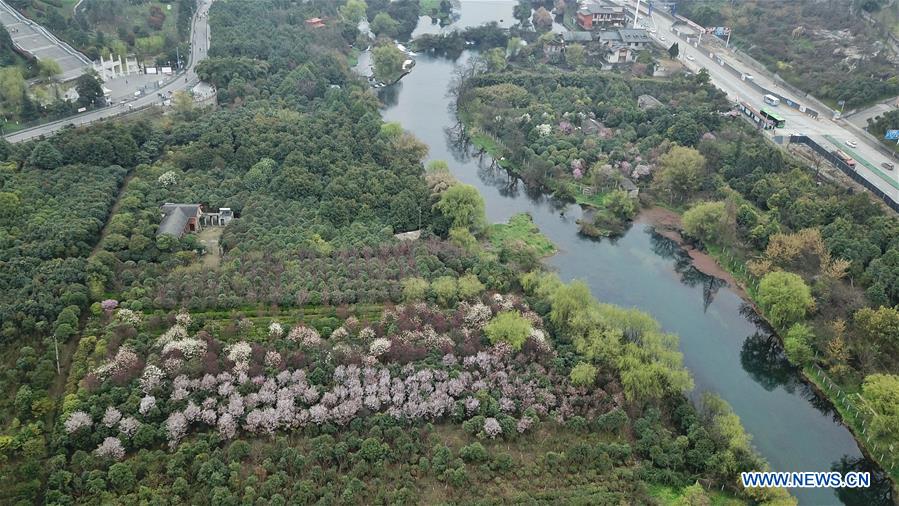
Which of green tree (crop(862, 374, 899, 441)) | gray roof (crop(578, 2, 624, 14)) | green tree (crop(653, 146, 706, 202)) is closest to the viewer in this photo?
green tree (crop(862, 374, 899, 441))

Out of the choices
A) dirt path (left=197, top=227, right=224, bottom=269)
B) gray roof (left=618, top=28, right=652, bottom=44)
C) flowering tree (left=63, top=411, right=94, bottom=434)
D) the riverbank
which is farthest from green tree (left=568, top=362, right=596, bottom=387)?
gray roof (left=618, top=28, right=652, bottom=44)

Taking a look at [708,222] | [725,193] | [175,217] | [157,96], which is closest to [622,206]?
[708,222]

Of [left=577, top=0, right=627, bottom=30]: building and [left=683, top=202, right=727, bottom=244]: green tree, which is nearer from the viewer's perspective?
[left=683, top=202, right=727, bottom=244]: green tree

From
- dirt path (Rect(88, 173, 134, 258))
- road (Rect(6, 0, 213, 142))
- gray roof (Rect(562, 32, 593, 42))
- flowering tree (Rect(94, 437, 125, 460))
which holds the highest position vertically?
gray roof (Rect(562, 32, 593, 42))

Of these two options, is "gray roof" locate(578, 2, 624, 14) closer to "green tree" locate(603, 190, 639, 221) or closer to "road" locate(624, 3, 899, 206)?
"road" locate(624, 3, 899, 206)

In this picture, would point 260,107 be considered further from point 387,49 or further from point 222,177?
point 387,49

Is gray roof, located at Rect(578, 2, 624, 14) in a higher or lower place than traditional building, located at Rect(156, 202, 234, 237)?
higher

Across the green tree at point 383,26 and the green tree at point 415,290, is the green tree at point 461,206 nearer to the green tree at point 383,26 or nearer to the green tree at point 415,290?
the green tree at point 415,290

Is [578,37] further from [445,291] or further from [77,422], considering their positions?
[77,422]

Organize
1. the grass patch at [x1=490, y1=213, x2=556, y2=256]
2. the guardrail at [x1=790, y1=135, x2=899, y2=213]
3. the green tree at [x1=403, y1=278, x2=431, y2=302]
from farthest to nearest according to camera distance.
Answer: the guardrail at [x1=790, y1=135, x2=899, y2=213] → the grass patch at [x1=490, y1=213, x2=556, y2=256] → the green tree at [x1=403, y1=278, x2=431, y2=302]
